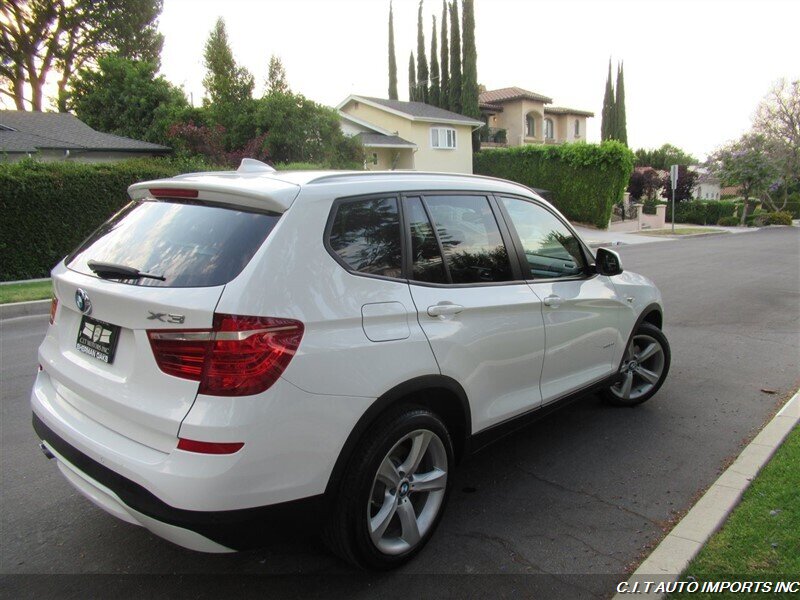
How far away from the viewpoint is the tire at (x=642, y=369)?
4.83 metres

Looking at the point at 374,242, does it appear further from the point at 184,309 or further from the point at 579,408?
the point at 579,408

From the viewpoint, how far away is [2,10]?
105 feet

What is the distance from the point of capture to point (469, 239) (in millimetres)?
3301

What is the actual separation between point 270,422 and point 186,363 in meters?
0.39

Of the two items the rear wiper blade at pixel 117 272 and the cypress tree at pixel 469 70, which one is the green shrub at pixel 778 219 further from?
the rear wiper blade at pixel 117 272

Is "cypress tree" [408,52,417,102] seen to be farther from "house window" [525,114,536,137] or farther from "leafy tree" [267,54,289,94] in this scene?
"leafy tree" [267,54,289,94]

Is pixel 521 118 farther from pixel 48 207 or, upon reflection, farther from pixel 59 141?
pixel 48 207

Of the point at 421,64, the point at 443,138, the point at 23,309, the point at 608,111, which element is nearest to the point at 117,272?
the point at 23,309

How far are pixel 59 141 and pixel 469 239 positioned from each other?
22813 millimetres

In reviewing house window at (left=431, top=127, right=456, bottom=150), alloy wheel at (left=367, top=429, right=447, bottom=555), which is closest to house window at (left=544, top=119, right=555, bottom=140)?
house window at (left=431, top=127, right=456, bottom=150)

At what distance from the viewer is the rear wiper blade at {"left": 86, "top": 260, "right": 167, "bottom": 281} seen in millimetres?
2483

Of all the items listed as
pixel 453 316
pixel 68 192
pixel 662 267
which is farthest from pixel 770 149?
pixel 453 316

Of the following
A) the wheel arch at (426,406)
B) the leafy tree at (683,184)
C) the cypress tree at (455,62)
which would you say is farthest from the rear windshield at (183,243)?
the leafy tree at (683,184)

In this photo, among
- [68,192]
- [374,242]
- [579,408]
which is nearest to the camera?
[374,242]
